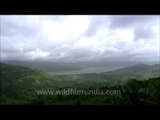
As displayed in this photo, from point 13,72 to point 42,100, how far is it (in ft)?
1.49

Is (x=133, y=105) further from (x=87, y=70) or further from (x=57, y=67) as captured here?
(x=57, y=67)

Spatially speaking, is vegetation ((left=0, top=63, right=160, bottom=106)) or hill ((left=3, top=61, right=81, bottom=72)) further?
hill ((left=3, top=61, right=81, bottom=72))

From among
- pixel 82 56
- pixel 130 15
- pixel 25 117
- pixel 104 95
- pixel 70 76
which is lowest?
pixel 25 117

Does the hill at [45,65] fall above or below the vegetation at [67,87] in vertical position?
above

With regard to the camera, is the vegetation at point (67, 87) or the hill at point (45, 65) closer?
the vegetation at point (67, 87)

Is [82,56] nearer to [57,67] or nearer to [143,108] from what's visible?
[57,67]

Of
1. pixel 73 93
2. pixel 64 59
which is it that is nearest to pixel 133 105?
pixel 73 93

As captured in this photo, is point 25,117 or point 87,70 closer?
point 25,117

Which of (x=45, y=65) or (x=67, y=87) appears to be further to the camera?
(x=45, y=65)

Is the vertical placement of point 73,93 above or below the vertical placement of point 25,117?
above

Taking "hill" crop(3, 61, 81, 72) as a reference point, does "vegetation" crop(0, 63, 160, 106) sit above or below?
below

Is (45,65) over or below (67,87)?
over
